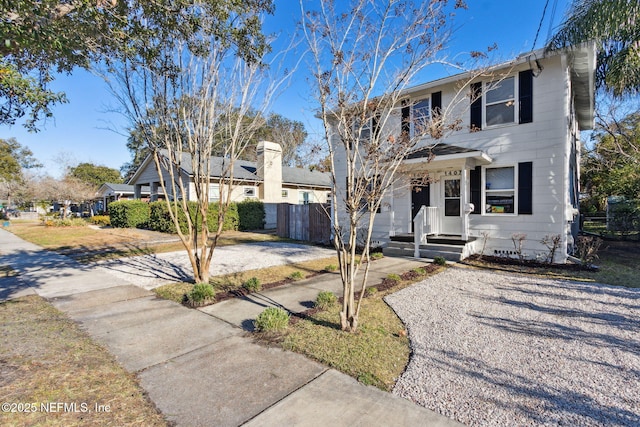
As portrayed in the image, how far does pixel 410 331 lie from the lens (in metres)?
3.98

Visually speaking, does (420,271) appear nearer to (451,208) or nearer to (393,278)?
(393,278)

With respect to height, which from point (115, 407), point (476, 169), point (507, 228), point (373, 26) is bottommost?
point (115, 407)

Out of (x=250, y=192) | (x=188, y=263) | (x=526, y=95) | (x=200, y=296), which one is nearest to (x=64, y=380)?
(x=200, y=296)

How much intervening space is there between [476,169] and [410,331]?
7.02 meters

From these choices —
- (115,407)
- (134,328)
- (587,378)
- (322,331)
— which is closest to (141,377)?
(115,407)

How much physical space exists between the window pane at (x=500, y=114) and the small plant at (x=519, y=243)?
10.8 ft

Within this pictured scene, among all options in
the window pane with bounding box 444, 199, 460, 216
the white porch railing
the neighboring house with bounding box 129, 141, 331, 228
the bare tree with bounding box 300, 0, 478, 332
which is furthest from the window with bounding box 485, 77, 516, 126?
the neighboring house with bounding box 129, 141, 331, 228

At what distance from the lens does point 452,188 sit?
9859 millimetres

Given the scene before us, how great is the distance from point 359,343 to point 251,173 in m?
17.9

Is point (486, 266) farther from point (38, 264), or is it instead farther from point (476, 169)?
point (38, 264)

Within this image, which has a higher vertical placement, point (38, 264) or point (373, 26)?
point (373, 26)

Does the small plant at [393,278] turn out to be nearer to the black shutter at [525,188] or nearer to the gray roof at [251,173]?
the black shutter at [525,188]

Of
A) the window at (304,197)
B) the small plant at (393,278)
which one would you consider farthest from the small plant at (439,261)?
the window at (304,197)

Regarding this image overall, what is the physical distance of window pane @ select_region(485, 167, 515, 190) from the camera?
8.84 m
